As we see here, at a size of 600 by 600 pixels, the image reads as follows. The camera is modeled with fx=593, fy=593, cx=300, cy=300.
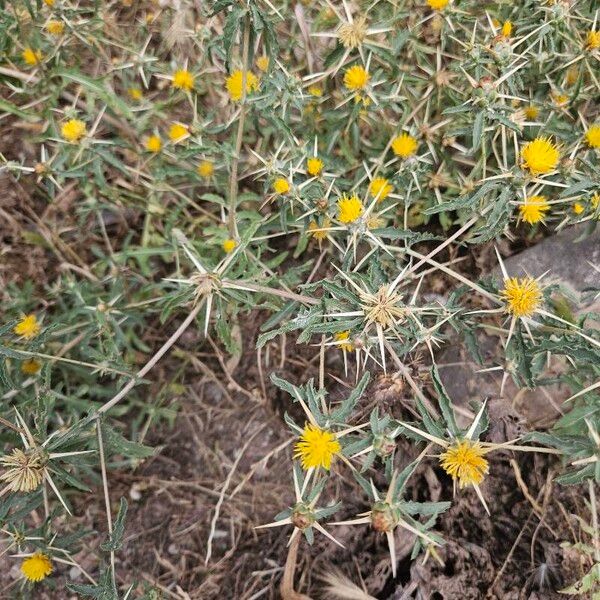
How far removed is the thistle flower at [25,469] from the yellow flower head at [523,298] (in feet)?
4.71

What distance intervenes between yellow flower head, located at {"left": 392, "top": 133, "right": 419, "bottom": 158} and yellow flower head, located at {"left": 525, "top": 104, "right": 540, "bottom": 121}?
43cm

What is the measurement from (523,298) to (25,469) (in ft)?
4.93

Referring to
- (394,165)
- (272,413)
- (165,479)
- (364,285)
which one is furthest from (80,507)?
(394,165)

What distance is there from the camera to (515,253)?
7.98 ft

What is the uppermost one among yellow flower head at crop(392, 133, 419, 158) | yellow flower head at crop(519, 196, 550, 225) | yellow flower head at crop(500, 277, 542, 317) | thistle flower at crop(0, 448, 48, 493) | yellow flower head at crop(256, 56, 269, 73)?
yellow flower head at crop(256, 56, 269, 73)

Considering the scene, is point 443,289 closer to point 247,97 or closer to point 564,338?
point 564,338

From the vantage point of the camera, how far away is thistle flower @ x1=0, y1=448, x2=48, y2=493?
1683 millimetres

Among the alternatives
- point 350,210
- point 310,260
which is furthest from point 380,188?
point 310,260

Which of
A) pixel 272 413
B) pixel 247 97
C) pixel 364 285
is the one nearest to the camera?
pixel 364 285

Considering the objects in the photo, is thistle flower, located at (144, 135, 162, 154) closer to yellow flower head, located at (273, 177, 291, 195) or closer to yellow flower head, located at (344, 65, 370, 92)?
yellow flower head, located at (273, 177, 291, 195)

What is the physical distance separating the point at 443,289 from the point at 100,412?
4.63 ft

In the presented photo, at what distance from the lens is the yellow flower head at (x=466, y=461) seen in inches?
60.6

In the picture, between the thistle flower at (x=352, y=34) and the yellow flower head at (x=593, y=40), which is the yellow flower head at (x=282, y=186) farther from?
the yellow flower head at (x=593, y=40)

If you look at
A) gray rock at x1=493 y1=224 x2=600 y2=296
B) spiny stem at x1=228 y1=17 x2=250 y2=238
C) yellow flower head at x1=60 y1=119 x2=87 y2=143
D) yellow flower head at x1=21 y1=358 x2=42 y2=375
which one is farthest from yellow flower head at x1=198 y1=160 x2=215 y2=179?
gray rock at x1=493 y1=224 x2=600 y2=296
